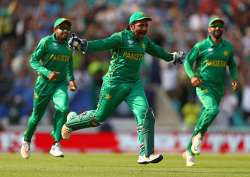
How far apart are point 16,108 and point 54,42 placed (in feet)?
22.3

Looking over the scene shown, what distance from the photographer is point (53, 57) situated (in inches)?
561

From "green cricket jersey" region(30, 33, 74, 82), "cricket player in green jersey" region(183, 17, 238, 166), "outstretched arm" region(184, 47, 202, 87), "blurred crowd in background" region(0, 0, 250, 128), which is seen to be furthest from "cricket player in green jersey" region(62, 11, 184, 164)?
"blurred crowd in background" region(0, 0, 250, 128)

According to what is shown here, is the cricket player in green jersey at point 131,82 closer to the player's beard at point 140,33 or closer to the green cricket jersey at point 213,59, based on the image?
the player's beard at point 140,33

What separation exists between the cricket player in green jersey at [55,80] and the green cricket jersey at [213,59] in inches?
88.9

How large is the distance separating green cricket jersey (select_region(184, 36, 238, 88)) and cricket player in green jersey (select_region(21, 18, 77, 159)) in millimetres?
2259

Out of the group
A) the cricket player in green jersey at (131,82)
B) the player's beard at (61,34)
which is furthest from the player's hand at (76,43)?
the player's beard at (61,34)

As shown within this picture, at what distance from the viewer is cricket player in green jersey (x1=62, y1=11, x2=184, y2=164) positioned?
11742mm

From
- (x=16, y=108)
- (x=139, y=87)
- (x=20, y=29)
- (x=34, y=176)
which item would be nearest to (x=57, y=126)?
(x=139, y=87)

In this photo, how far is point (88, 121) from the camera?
12211 millimetres

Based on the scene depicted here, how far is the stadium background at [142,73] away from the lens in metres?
20.8

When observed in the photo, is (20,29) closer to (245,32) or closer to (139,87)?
(245,32)

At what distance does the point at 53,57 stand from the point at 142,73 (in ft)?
24.5

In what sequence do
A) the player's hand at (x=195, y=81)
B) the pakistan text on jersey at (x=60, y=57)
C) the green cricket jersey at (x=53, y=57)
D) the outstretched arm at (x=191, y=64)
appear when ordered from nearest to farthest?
the player's hand at (x=195, y=81) → the outstretched arm at (x=191, y=64) → the green cricket jersey at (x=53, y=57) → the pakistan text on jersey at (x=60, y=57)

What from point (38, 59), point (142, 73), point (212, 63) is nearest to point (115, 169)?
point (212, 63)
